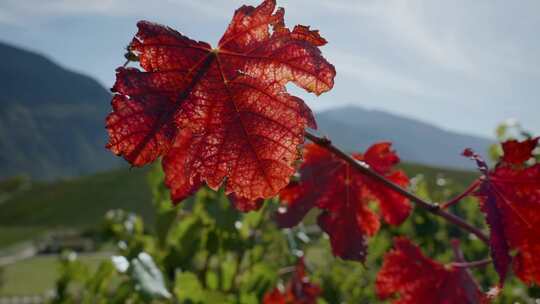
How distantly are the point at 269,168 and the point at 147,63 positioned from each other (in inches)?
6.9

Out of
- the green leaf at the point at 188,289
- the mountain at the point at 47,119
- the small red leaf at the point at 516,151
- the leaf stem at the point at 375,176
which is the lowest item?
the mountain at the point at 47,119

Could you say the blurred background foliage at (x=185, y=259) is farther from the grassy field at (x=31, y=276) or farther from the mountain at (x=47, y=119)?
the mountain at (x=47, y=119)

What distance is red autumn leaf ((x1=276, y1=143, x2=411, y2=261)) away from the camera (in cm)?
89

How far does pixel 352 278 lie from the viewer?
11.3 feet

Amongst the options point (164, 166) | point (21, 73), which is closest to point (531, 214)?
point (164, 166)

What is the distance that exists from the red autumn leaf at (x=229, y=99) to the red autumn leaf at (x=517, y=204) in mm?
318

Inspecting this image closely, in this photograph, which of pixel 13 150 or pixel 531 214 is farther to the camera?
pixel 13 150

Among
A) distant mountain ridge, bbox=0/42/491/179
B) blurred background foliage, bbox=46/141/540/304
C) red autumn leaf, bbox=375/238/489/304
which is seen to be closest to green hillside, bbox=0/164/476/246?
blurred background foliage, bbox=46/141/540/304

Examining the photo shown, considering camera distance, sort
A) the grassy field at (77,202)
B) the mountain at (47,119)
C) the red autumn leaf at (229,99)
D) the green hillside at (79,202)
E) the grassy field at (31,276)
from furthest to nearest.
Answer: the mountain at (47,119)
the green hillside at (79,202)
the grassy field at (77,202)
the grassy field at (31,276)
the red autumn leaf at (229,99)

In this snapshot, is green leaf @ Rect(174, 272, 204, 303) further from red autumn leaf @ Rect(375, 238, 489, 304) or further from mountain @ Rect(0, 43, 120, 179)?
mountain @ Rect(0, 43, 120, 179)

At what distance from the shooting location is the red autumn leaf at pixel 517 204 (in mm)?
722

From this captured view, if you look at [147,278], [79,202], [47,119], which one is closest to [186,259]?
[147,278]

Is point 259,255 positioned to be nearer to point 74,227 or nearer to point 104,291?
point 104,291

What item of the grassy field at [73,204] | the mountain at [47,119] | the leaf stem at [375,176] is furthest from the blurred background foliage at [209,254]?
the mountain at [47,119]
